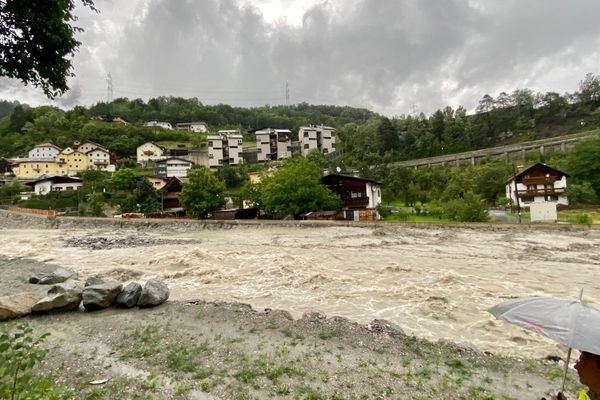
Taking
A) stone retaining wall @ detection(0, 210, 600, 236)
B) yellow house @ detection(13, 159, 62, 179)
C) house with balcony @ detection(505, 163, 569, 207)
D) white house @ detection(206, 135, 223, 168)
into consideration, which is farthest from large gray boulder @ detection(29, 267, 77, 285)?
yellow house @ detection(13, 159, 62, 179)

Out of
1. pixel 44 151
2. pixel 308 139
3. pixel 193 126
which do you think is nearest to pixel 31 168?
pixel 44 151

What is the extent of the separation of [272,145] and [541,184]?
188ft

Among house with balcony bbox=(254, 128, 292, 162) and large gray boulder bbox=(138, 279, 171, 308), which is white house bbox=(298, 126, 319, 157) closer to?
house with balcony bbox=(254, 128, 292, 162)

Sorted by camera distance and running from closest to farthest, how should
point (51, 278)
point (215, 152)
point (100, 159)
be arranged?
1. point (51, 278)
2. point (100, 159)
3. point (215, 152)

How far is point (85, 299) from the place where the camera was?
809 centimetres

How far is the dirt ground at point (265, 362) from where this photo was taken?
174 inches

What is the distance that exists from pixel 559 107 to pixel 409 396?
81622 millimetres

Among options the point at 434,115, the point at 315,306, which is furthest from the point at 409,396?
the point at 434,115

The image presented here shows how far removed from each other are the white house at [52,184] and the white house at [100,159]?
1274cm

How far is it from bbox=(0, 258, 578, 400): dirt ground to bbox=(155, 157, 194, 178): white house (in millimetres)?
58037

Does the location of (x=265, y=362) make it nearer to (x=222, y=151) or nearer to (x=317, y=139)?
(x=222, y=151)

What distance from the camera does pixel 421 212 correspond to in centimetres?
3331

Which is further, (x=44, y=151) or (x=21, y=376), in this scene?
(x=44, y=151)

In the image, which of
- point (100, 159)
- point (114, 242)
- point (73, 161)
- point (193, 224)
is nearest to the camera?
point (114, 242)
